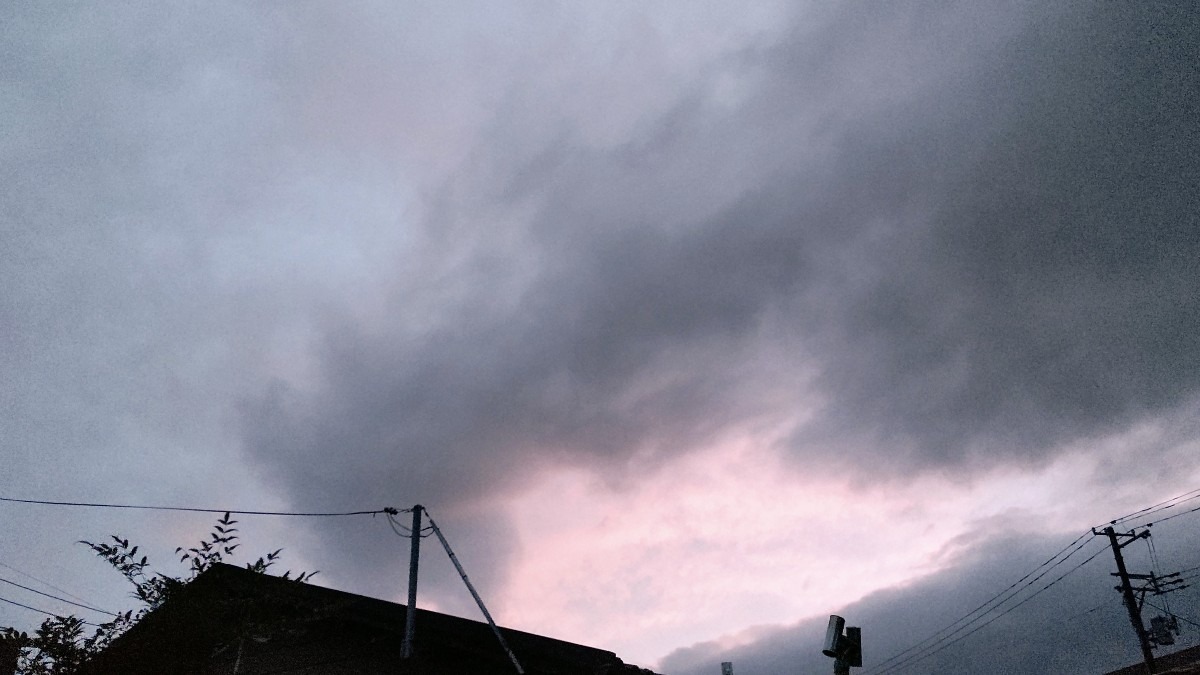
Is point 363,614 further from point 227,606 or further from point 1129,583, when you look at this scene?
point 1129,583

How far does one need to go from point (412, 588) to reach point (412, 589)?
6cm

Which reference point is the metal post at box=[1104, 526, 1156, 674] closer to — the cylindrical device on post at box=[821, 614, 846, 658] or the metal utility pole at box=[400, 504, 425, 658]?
the cylindrical device on post at box=[821, 614, 846, 658]

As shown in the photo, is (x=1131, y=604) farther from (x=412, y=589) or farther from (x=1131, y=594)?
(x=412, y=589)

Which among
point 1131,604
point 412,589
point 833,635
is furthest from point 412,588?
point 1131,604

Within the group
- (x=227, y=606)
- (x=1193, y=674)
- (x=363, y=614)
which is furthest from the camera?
(x=1193, y=674)

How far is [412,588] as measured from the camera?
15.6 meters

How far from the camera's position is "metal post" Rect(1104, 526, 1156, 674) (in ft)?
104

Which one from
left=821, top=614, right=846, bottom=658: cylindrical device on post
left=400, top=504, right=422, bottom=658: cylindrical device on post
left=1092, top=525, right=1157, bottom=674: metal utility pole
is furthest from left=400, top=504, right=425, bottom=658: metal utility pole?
left=1092, top=525, right=1157, bottom=674: metal utility pole

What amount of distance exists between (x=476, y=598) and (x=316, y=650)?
3459 millimetres

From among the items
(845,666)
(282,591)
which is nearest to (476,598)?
(282,591)

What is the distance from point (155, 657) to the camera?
9.64 m

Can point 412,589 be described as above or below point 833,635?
above

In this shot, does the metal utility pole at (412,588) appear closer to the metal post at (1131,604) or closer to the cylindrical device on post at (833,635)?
the cylindrical device on post at (833,635)

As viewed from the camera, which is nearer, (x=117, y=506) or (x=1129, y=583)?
(x=117, y=506)
